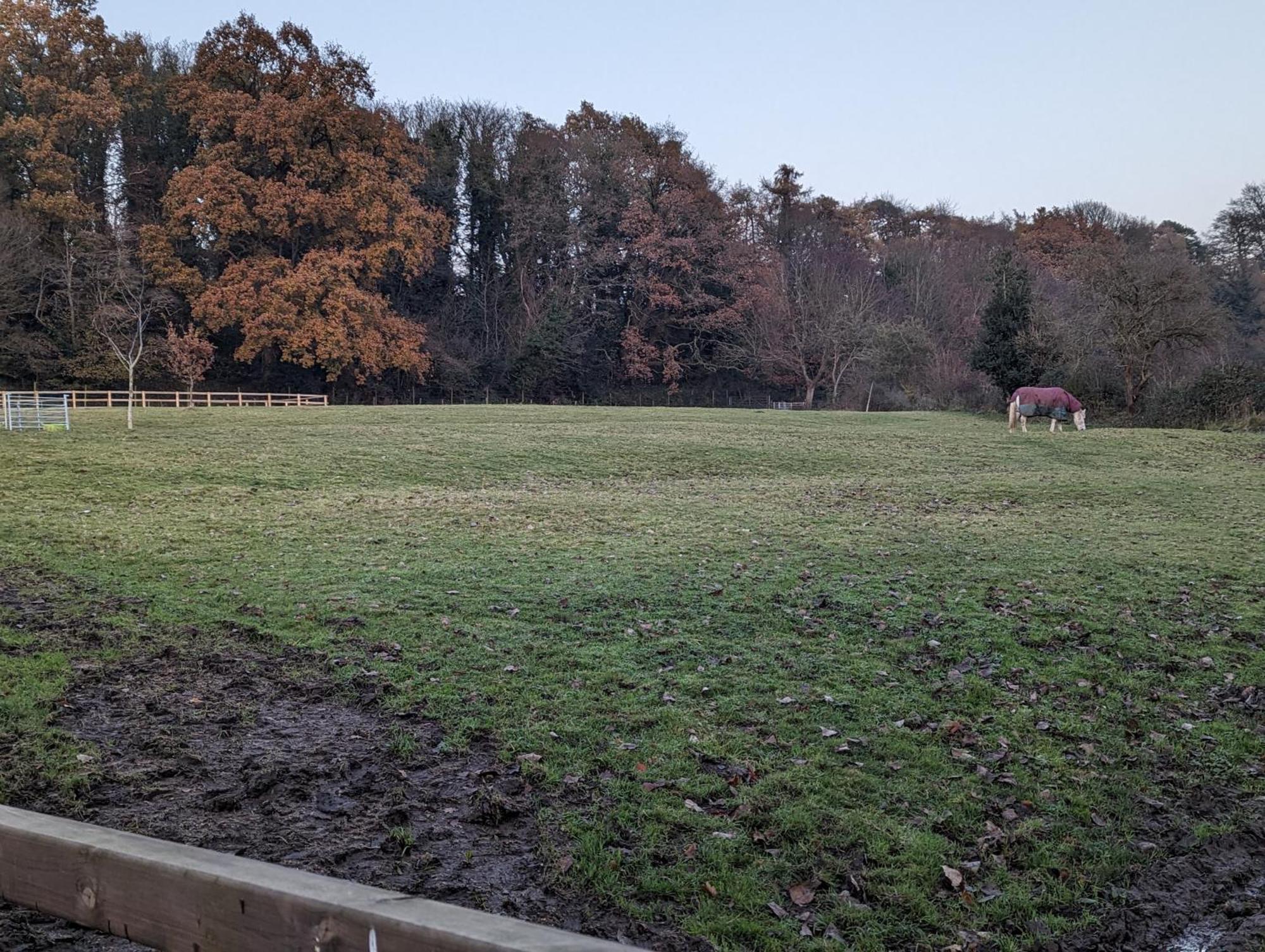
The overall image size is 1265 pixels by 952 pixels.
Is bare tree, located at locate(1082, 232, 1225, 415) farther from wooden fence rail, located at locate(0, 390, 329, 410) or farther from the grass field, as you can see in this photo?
A: wooden fence rail, located at locate(0, 390, 329, 410)

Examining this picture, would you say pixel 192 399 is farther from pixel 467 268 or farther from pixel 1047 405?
pixel 1047 405

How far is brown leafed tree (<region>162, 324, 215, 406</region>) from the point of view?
137ft

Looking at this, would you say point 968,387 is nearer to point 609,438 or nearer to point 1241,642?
point 609,438

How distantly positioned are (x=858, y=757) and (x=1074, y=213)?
77.9 metres

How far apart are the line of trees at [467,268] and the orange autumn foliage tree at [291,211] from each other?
15 cm

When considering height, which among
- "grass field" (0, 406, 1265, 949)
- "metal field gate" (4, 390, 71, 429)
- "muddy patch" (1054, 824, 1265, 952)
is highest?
"metal field gate" (4, 390, 71, 429)

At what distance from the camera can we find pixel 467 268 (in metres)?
55.8

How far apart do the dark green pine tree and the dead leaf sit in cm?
3746

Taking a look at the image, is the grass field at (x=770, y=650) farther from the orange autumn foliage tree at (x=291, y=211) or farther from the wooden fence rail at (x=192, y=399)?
the orange autumn foliage tree at (x=291, y=211)

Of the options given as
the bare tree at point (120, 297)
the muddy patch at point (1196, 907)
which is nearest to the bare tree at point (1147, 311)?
the muddy patch at point (1196, 907)

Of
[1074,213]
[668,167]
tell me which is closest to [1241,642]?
[668,167]

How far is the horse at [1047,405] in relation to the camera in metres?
30.5

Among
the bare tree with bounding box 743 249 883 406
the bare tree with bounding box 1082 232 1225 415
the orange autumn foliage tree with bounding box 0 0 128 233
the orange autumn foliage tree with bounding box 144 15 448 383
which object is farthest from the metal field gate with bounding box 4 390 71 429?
the bare tree with bounding box 743 249 883 406

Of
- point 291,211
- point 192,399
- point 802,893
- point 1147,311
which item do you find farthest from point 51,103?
point 802,893
